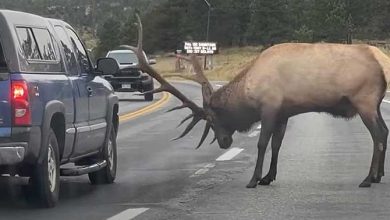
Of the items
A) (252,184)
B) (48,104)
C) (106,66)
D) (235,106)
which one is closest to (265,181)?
(252,184)

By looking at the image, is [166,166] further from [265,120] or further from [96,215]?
[96,215]

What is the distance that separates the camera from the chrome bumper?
8.41 metres

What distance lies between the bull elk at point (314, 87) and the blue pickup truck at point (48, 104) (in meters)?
1.01

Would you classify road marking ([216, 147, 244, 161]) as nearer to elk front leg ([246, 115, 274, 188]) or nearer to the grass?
elk front leg ([246, 115, 274, 188])

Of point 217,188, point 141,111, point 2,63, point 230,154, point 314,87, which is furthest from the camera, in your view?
point 141,111

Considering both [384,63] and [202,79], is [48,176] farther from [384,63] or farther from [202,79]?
[384,63]

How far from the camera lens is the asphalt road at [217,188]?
914cm

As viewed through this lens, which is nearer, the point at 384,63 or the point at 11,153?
the point at 11,153

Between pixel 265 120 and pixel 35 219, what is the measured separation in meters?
3.59

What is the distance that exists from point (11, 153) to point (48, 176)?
0.78m

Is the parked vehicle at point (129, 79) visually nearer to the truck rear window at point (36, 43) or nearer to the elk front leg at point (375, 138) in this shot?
the elk front leg at point (375, 138)

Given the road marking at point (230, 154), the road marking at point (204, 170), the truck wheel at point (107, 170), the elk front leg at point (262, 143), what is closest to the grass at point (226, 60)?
the road marking at point (230, 154)

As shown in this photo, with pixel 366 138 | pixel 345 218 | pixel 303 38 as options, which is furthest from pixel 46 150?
pixel 303 38

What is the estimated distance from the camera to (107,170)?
1145 centimetres
